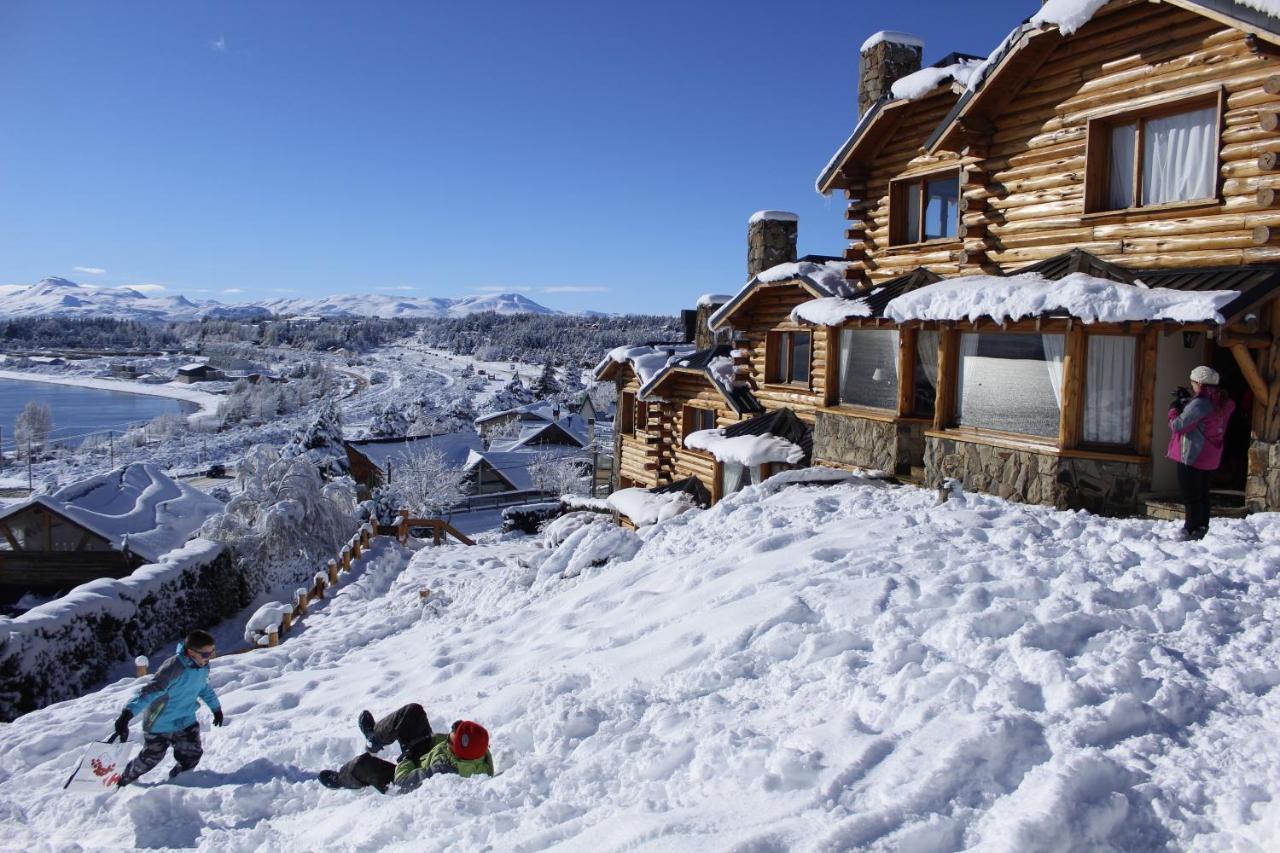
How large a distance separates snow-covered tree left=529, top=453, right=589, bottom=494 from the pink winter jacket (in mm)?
42394

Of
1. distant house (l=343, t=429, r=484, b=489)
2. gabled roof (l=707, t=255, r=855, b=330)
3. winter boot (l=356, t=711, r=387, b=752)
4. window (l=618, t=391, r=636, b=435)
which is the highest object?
gabled roof (l=707, t=255, r=855, b=330)

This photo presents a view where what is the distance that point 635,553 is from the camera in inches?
463

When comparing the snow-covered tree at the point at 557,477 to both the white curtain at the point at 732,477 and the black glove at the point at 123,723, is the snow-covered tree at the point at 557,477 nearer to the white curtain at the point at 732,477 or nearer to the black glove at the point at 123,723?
the white curtain at the point at 732,477

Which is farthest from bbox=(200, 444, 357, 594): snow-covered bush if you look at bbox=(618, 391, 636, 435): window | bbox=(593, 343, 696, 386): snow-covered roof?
bbox=(618, 391, 636, 435): window

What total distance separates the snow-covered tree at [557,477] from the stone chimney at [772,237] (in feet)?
104

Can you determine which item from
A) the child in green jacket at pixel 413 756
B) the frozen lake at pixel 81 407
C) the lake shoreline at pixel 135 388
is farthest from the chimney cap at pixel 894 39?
the lake shoreline at pixel 135 388

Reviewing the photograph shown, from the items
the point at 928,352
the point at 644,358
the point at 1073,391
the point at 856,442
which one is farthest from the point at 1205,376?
the point at 644,358

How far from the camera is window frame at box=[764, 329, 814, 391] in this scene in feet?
56.8

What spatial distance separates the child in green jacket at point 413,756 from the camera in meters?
5.86

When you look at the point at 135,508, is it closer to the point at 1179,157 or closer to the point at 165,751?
the point at 165,751

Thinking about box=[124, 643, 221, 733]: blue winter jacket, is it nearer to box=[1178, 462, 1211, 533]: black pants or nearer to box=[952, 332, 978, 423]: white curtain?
box=[1178, 462, 1211, 533]: black pants

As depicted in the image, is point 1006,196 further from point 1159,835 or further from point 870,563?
point 1159,835

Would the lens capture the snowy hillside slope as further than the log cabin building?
No

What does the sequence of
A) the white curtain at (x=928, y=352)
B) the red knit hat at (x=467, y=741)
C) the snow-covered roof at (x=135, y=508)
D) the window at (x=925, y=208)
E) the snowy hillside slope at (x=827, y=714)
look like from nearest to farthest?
the snowy hillside slope at (x=827, y=714) → the red knit hat at (x=467, y=741) → the white curtain at (x=928, y=352) → the window at (x=925, y=208) → the snow-covered roof at (x=135, y=508)
